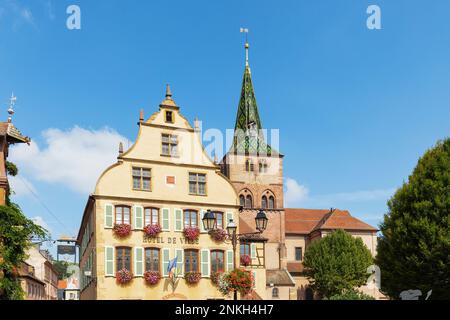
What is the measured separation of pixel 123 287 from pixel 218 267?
6.52m

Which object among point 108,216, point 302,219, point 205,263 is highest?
point 302,219

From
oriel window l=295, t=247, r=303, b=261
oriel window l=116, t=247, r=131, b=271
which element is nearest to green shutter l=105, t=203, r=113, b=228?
oriel window l=116, t=247, r=131, b=271

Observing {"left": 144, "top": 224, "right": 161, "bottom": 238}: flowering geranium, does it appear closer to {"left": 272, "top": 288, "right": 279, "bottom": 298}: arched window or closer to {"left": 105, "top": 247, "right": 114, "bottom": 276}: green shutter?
{"left": 105, "top": 247, "right": 114, "bottom": 276}: green shutter

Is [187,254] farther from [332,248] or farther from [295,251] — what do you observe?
[295,251]

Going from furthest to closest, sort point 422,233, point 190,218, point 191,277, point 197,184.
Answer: point 197,184
point 190,218
point 191,277
point 422,233

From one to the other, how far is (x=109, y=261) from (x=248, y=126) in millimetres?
36404

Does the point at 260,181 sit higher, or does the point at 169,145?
the point at 260,181

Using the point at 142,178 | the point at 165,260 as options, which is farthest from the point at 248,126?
the point at 165,260

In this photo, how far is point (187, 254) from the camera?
35.4m

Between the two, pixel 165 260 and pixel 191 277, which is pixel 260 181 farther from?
pixel 165 260

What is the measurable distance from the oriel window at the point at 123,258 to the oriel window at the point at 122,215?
67.7 inches

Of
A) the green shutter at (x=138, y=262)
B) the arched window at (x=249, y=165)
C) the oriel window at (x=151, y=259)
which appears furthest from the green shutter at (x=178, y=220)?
the arched window at (x=249, y=165)

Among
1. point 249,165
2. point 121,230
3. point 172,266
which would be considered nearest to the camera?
point 121,230

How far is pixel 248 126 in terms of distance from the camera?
66.4m
